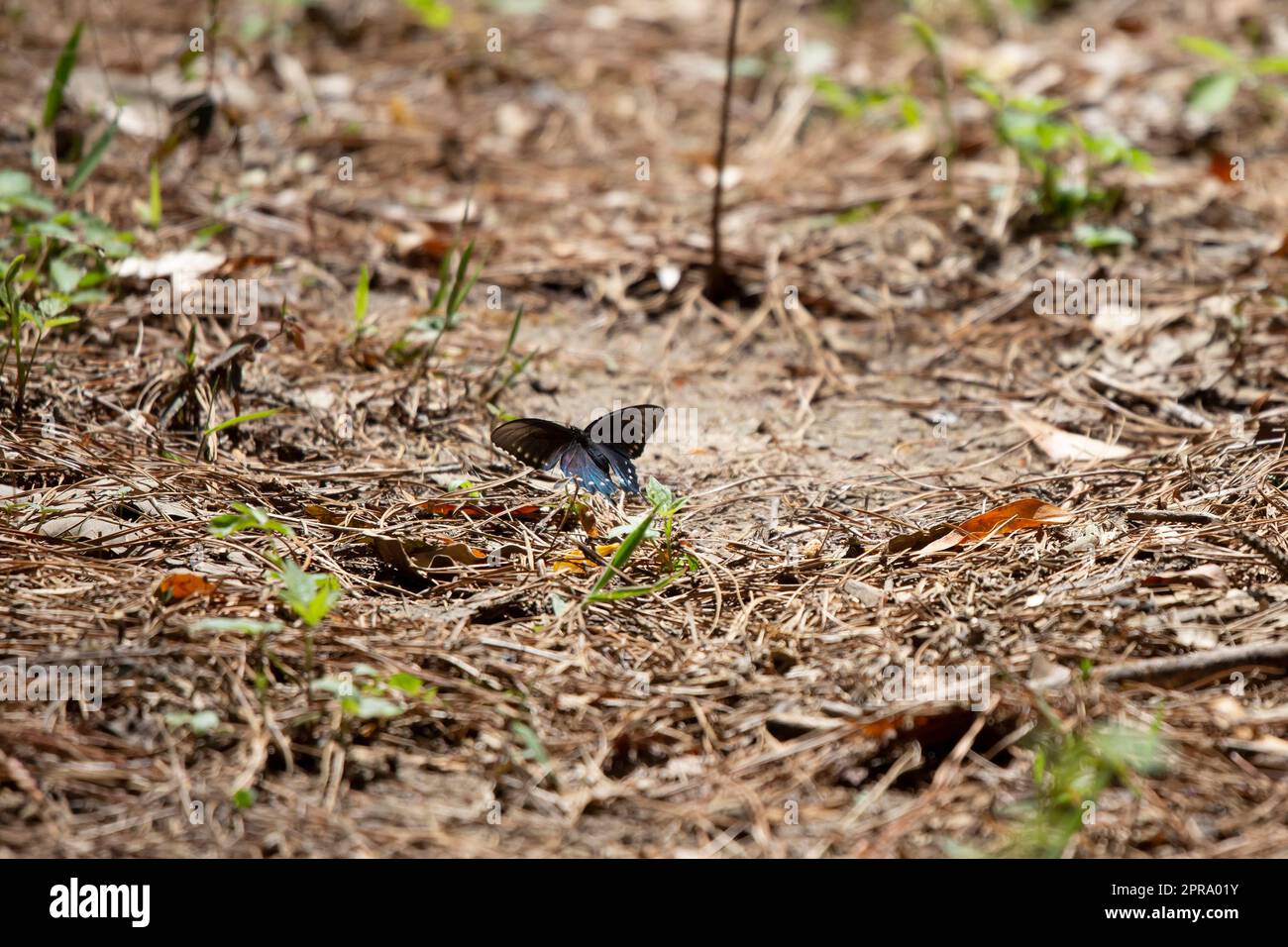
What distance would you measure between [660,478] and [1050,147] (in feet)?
6.42

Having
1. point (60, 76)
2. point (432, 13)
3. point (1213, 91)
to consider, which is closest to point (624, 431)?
point (60, 76)

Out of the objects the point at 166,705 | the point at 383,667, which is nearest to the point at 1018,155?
the point at 383,667

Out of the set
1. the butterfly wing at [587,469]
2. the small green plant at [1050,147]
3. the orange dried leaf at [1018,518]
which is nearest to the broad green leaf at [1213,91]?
the small green plant at [1050,147]

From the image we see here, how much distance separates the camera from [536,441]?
2.36 m

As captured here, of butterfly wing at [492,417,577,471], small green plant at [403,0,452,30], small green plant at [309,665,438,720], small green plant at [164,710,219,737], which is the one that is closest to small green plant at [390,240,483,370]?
butterfly wing at [492,417,577,471]

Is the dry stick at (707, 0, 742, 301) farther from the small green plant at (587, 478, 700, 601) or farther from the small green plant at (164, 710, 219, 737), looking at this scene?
the small green plant at (164, 710, 219, 737)

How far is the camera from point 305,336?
3074 mm

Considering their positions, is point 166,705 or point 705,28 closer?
point 166,705

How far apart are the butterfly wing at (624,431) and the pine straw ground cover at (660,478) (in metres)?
0.18

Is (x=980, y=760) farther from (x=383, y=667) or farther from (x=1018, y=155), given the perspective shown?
(x=1018, y=155)

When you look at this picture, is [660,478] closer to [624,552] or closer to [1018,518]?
[624,552]
